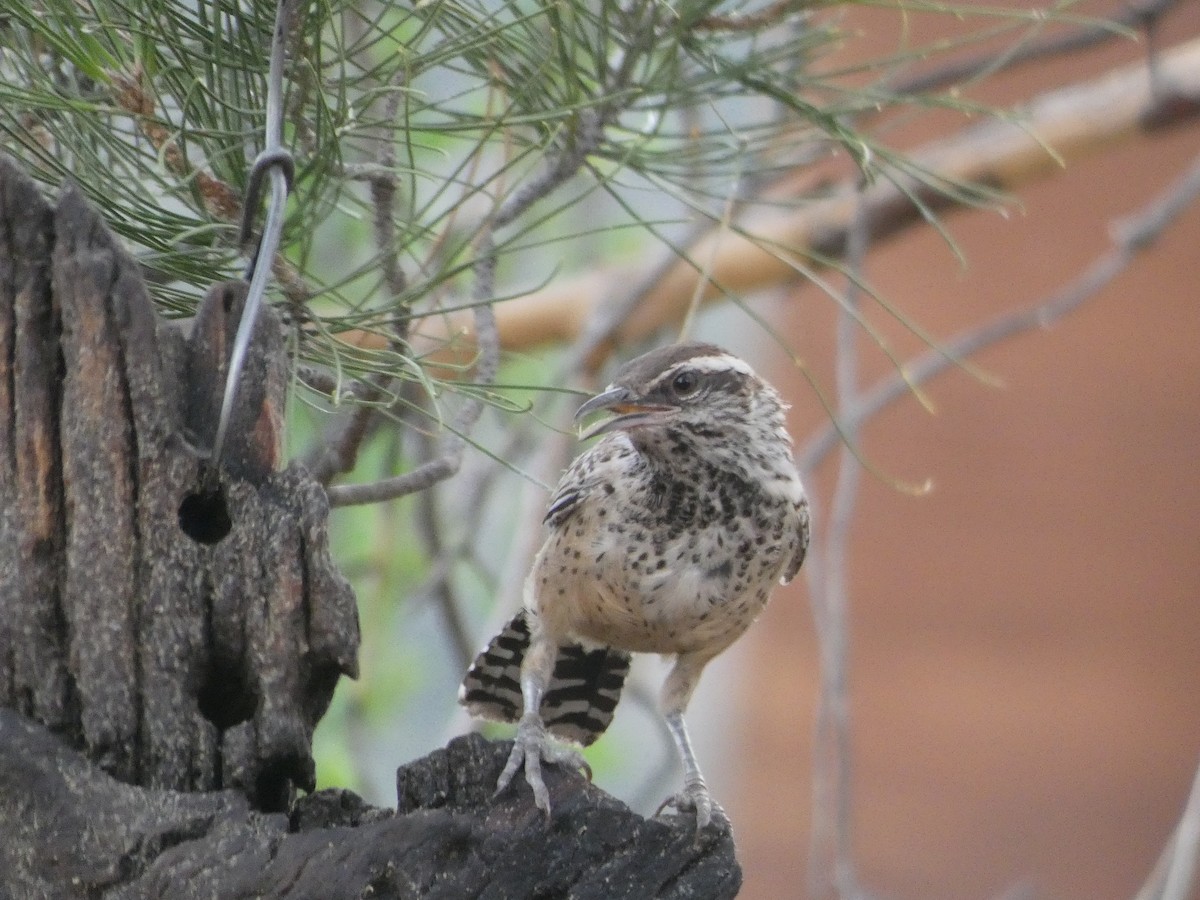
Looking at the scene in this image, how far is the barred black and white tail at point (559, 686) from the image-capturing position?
7.09 feet

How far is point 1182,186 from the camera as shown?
3.23m

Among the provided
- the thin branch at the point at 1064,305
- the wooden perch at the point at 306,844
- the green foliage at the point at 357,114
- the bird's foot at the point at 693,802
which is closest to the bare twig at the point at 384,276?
the green foliage at the point at 357,114

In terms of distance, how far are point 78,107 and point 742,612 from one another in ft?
3.39

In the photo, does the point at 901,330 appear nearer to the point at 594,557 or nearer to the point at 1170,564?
the point at 1170,564

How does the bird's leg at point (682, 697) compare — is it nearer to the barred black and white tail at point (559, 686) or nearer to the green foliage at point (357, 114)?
the barred black and white tail at point (559, 686)

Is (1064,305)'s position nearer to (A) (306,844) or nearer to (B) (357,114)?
(B) (357,114)

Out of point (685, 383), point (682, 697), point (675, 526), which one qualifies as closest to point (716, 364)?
point (685, 383)

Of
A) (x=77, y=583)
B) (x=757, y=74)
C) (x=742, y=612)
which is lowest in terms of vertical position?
(x=77, y=583)

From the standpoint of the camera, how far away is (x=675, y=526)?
75.7 inches

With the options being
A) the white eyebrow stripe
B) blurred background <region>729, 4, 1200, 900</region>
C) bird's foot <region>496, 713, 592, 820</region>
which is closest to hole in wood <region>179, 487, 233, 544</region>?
bird's foot <region>496, 713, 592, 820</region>

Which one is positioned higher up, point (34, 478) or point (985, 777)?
point (985, 777)

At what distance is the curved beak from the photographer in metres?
1.88

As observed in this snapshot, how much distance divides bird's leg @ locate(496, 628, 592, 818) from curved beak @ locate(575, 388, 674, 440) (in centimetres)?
36

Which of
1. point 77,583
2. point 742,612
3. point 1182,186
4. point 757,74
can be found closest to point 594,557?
point 742,612
